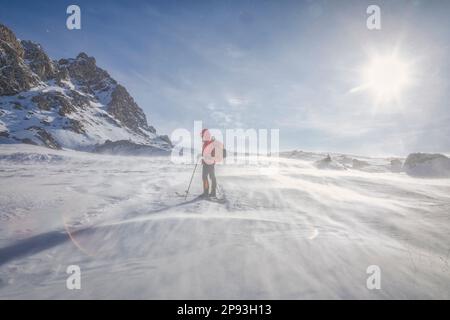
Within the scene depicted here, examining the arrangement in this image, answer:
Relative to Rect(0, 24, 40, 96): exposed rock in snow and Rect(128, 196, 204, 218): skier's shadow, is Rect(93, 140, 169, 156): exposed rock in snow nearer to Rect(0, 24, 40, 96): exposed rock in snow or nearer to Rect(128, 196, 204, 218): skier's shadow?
Rect(0, 24, 40, 96): exposed rock in snow

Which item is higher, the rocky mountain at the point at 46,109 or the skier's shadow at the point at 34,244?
the rocky mountain at the point at 46,109

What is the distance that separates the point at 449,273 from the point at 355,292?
1.61 meters

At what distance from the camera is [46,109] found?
100 metres

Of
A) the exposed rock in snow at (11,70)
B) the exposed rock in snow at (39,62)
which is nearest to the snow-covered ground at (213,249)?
the exposed rock in snow at (11,70)

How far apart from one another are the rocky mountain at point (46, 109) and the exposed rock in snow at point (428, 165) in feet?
→ 196

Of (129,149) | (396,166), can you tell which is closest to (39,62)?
(129,149)

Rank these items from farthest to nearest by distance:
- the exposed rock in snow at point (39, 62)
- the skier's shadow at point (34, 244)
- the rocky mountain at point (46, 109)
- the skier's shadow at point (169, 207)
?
the exposed rock in snow at point (39, 62) → the rocky mountain at point (46, 109) → the skier's shadow at point (169, 207) → the skier's shadow at point (34, 244)

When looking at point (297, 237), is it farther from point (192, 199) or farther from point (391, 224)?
point (192, 199)

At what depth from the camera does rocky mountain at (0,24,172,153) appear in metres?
76.9

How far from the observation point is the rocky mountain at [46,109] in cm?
7688

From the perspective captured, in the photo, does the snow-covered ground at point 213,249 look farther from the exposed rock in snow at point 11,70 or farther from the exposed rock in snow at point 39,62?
the exposed rock in snow at point 39,62

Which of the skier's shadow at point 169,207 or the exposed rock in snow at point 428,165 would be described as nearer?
the skier's shadow at point 169,207

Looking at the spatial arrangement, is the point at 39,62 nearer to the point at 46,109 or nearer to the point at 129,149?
the point at 46,109
